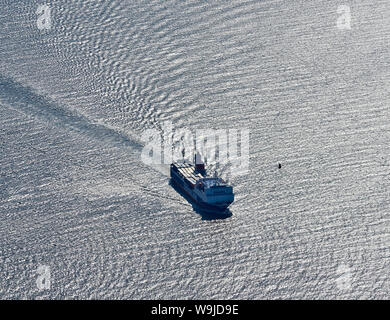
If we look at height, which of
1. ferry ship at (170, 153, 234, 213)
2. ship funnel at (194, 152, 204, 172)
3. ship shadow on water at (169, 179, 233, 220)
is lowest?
ship shadow on water at (169, 179, 233, 220)

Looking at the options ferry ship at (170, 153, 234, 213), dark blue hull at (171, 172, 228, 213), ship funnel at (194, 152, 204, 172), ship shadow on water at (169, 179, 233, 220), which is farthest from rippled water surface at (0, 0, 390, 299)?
ship funnel at (194, 152, 204, 172)

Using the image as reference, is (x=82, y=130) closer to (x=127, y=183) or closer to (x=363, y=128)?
(x=127, y=183)

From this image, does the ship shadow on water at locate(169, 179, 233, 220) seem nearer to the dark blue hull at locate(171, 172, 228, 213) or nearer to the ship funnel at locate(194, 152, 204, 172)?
the dark blue hull at locate(171, 172, 228, 213)

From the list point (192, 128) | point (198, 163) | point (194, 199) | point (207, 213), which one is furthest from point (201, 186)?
point (192, 128)

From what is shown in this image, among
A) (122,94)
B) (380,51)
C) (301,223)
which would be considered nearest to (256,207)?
(301,223)

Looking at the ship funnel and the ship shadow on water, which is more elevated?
the ship funnel

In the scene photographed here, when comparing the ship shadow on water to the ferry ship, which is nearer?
the ship shadow on water

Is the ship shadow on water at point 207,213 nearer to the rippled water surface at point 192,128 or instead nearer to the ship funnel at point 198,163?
the rippled water surface at point 192,128
